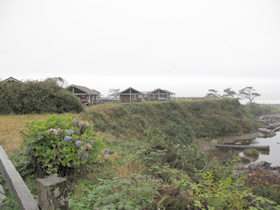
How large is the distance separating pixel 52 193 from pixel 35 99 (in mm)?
12382

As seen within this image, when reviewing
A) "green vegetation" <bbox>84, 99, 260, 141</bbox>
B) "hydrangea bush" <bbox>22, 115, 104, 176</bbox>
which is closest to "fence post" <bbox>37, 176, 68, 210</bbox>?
"hydrangea bush" <bbox>22, 115, 104, 176</bbox>

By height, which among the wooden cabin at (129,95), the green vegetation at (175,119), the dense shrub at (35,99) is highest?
the wooden cabin at (129,95)

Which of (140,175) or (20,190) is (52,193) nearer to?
(20,190)

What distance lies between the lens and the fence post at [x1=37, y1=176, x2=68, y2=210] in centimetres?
138

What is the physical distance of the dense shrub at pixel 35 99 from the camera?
37.0 ft

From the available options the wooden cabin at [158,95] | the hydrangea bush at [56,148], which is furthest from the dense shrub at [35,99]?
the wooden cabin at [158,95]

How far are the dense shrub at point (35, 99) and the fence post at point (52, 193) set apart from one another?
12.0m

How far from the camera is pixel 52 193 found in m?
1.38

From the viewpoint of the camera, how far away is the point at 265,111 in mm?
52219

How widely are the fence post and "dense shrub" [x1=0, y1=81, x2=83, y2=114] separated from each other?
473 inches

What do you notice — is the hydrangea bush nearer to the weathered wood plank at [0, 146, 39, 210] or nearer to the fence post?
the weathered wood plank at [0, 146, 39, 210]

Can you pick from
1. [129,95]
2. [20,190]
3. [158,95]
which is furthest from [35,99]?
[158,95]

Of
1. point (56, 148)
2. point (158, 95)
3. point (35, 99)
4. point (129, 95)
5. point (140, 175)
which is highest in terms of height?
point (158, 95)

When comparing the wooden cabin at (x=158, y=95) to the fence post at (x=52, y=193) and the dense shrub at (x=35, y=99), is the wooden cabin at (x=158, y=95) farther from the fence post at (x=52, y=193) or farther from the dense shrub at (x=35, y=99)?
the fence post at (x=52, y=193)
